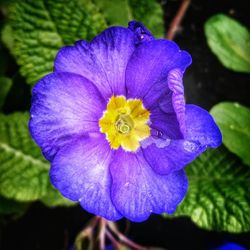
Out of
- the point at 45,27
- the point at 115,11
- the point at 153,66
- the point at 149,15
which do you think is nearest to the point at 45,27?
the point at 45,27

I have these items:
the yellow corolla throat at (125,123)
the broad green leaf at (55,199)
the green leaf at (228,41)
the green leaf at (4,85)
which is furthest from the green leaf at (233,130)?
the green leaf at (4,85)

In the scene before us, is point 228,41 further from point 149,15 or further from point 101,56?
point 101,56

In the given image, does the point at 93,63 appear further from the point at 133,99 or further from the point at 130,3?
the point at 130,3

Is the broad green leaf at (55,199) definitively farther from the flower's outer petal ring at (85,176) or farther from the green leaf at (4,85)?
the flower's outer petal ring at (85,176)

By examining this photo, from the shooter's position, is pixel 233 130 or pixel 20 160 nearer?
pixel 233 130

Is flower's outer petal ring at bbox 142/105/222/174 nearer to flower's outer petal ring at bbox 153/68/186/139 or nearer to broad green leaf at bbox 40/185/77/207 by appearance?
flower's outer petal ring at bbox 153/68/186/139
